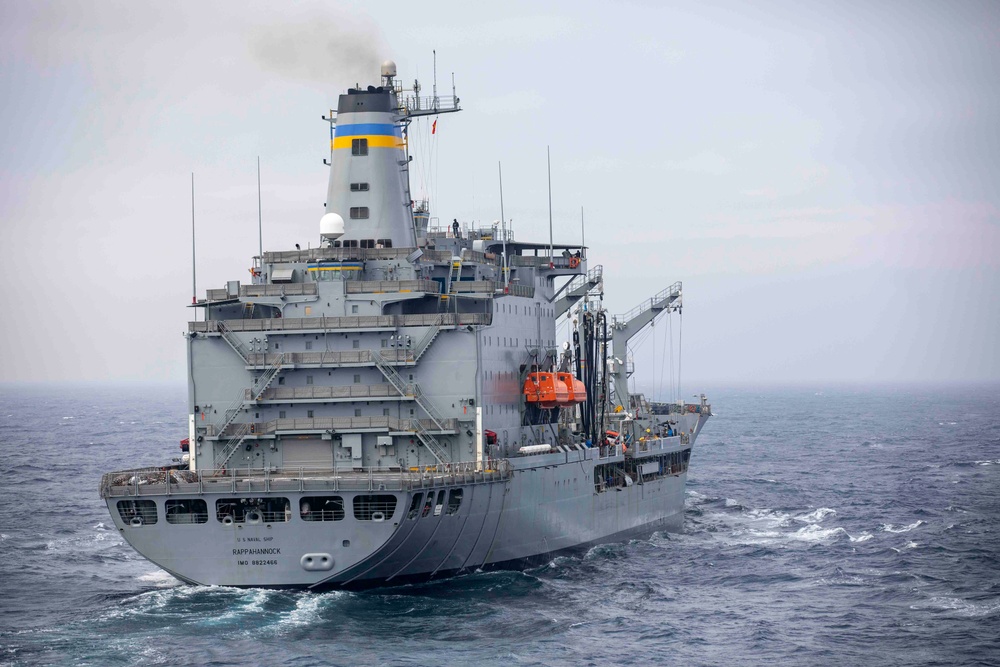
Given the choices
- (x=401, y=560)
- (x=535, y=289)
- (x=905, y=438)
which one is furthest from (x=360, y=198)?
(x=905, y=438)

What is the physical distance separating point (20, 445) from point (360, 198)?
204 ft

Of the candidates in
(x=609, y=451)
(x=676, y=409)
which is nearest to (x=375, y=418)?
(x=609, y=451)

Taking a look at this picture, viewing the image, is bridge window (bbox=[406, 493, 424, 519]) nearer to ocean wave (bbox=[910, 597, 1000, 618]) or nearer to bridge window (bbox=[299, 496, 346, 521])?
bridge window (bbox=[299, 496, 346, 521])

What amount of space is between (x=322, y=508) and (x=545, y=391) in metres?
10.8

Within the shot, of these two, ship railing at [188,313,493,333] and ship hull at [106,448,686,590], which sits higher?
ship railing at [188,313,493,333]

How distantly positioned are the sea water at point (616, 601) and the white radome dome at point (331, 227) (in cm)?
1118

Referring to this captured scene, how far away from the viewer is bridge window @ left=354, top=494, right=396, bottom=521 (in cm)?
3441

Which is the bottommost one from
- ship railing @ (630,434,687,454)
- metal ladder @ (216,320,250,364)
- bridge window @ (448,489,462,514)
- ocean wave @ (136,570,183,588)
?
ocean wave @ (136,570,183,588)

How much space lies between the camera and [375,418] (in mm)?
38250

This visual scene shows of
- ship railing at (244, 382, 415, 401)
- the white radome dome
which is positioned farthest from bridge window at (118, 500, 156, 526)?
the white radome dome

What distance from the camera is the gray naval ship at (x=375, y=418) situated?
3456 centimetres

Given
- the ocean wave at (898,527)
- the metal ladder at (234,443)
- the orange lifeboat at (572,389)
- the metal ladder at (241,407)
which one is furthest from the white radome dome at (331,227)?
the ocean wave at (898,527)

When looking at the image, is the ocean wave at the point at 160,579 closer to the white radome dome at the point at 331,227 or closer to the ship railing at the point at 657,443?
the white radome dome at the point at 331,227

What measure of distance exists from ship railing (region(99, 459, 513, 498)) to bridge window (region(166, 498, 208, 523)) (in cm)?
53
